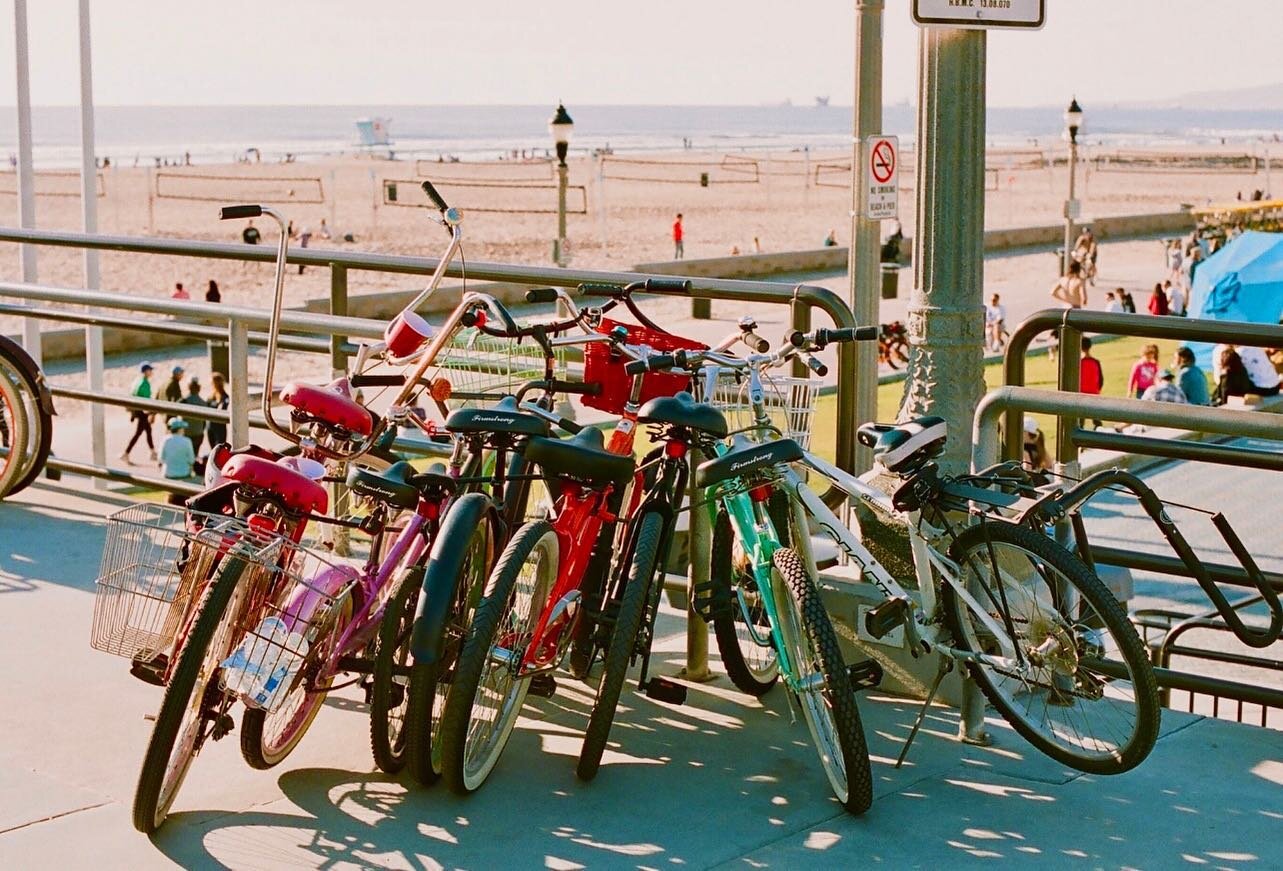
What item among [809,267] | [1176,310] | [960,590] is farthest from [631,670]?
[809,267]

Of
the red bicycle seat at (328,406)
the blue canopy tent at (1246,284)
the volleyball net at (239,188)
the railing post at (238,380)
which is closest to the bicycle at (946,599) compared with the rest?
the red bicycle seat at (328,406)

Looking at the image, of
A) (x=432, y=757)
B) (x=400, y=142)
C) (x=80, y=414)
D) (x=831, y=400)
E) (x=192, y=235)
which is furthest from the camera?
(x=400, y=142)

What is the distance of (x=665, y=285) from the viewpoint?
17.3 ft

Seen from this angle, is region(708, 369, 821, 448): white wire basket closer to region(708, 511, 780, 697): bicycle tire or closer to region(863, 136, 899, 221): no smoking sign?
A: region(708, 511, 780, 697): bicycle tire

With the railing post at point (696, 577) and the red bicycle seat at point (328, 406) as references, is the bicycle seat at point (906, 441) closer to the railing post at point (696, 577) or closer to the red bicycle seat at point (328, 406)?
the railing post at point (696, 577)

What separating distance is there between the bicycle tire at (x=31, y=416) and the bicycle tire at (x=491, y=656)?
4179mm

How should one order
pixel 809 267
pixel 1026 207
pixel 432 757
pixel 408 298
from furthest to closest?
pixel 1026 207
pixel 809 267
pixel 408 298
pixel 432 757

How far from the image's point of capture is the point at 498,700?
4.66 m

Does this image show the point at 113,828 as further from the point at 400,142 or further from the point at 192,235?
the point at 400,142

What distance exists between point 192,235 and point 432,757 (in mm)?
50783

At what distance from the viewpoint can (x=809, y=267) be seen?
4400 centimetres

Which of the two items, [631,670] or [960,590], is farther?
[631,670]

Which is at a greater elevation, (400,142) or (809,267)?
(400,142)

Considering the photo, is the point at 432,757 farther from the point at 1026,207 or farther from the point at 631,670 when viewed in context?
the point at 1026,207
